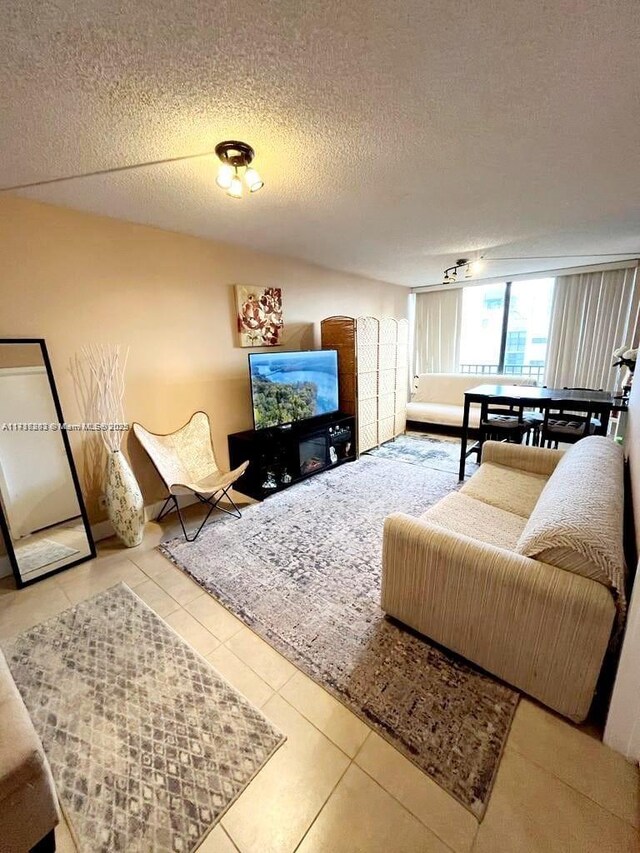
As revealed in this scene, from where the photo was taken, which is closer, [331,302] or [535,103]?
[535,103]

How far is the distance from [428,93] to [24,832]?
2.53m

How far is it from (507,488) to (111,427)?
9.18 feet

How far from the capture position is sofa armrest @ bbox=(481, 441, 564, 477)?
2391 mm

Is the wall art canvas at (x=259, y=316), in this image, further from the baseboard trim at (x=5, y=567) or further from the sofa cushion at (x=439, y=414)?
the sofa cushion at (x=439, y=414)

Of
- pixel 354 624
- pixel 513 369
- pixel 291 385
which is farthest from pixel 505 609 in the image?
pixel 513 369

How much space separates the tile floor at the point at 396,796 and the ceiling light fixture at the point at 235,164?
7.36ft

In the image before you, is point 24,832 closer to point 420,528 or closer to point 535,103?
point 420,528

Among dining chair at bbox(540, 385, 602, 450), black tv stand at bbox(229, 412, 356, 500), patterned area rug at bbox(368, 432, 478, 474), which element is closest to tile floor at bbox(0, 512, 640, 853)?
black tv stand at bbox(229, 412, 356, 500)

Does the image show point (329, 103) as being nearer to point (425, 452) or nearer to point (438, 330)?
point (425, 452)

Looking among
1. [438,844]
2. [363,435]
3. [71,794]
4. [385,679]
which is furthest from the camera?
[363,435]

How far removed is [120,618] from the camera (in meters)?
1.78

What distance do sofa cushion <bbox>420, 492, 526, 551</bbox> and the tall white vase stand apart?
1.96 metres

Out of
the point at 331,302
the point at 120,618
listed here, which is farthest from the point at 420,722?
the point at 331,302

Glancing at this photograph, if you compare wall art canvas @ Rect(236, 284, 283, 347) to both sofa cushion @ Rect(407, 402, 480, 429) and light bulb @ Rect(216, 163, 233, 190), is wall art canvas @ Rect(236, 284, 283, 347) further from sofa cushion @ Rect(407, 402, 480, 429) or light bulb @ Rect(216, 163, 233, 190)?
sofa cushion @ Rect(407, 402, 480, 429)
